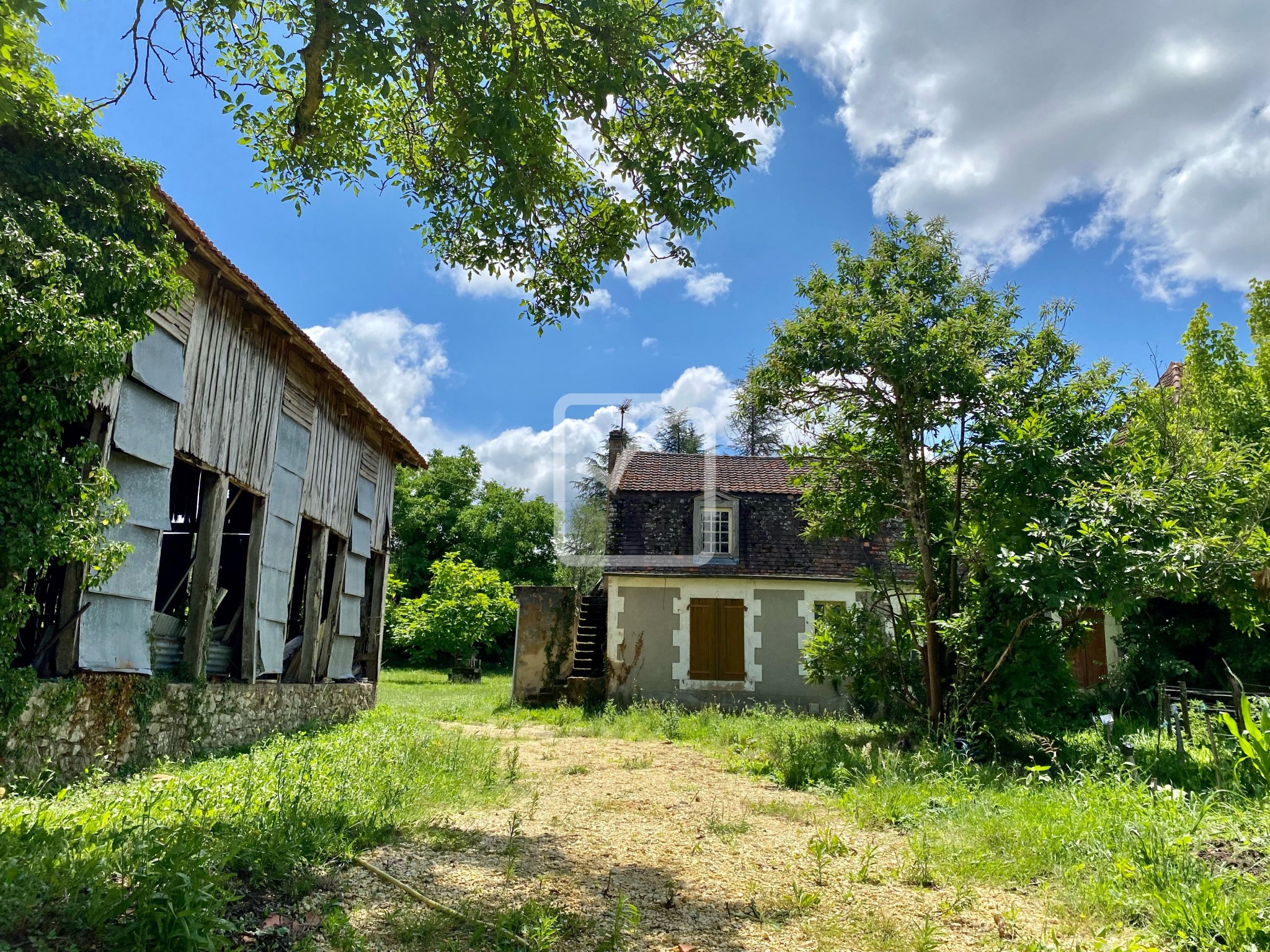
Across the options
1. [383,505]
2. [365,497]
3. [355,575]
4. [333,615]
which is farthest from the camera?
[383,505]

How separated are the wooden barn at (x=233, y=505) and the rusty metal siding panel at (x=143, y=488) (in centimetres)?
1

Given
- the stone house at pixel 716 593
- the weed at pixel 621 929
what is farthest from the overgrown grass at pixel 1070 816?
the stone house at pixel 716 593

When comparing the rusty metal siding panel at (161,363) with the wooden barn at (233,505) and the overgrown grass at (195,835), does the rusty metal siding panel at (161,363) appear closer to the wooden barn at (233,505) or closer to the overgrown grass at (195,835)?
the wooden barn at (233,505)

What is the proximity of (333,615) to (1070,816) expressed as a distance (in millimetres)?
10560

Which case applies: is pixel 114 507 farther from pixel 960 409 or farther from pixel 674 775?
pixel 960 409

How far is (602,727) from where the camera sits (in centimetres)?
1268

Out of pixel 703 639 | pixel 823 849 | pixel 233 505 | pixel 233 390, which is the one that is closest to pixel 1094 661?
pixel 703 639

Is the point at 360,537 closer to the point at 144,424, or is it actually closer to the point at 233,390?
the point at 233,390

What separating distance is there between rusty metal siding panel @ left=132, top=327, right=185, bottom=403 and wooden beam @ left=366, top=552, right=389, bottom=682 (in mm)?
7204

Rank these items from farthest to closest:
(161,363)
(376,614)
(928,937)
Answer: (376,614) → (161,363) → (928,937)

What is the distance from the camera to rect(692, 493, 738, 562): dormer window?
17422 mm

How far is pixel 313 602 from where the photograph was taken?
11578mm

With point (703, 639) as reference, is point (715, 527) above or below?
above

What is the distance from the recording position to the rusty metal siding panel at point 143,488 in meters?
6.91
